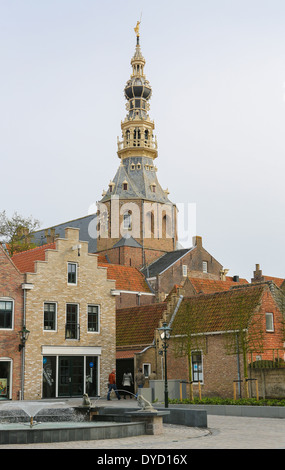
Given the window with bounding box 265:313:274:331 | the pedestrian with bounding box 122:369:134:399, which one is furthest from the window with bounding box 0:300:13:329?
the window with bounding box 265:313:274:331

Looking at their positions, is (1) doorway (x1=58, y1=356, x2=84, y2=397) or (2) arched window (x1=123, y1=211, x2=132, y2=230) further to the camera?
(2) arched window (x1=123, y1=211, x2=132, y2=230)

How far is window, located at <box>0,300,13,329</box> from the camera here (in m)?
33.3

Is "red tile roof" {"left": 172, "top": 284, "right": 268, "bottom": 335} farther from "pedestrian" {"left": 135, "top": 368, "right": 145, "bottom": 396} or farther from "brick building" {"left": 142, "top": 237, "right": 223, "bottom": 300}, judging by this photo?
"brick building" {"left": 142, "top": 237, "right": 223, "bottom": 300}

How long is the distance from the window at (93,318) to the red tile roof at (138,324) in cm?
305

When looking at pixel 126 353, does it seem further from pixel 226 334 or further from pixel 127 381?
pixel 226 334

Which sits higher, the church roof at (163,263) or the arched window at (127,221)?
the arched window at (127,221)

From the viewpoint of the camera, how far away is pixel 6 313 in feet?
110

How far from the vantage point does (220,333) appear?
3247cm

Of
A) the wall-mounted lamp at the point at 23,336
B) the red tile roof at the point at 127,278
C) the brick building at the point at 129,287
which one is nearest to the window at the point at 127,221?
the red tile roof at the point at 127,278

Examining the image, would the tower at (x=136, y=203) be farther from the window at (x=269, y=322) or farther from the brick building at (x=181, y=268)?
the window at (x=269, y=322)

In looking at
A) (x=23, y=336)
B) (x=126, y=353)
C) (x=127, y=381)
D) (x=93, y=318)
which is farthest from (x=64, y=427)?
(x=126, y=353)

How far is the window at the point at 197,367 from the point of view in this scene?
109ft

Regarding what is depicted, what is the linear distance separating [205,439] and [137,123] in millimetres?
73084

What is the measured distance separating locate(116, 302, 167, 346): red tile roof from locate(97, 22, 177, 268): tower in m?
29.4
